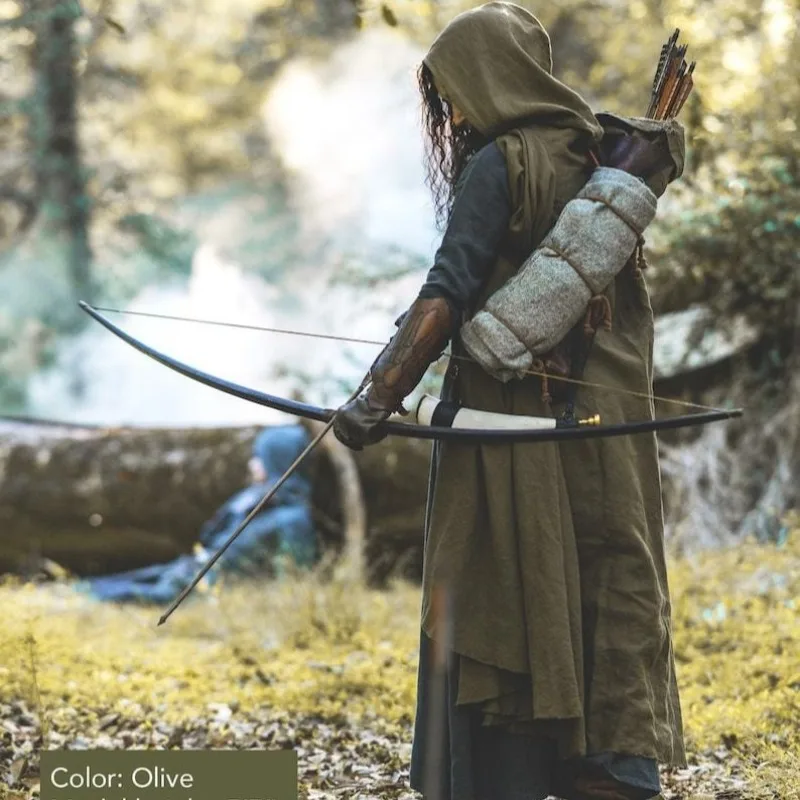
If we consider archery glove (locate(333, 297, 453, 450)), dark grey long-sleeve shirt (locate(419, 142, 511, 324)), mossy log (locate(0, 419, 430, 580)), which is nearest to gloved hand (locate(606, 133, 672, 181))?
dark grey long-sleeve shirt (locate(419, 142, 511, 324))

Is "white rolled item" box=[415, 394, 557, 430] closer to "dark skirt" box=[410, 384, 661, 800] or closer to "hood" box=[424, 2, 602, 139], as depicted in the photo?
"dark skirt" box=[410, 384, 661, 800]

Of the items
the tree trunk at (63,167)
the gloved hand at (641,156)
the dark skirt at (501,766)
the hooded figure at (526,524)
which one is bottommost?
the dark skirt at (501,766)

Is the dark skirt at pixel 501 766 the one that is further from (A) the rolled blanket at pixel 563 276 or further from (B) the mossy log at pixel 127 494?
(B) the mossy log at pixel 127 494

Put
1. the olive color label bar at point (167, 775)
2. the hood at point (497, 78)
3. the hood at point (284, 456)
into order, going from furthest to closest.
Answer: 1. the hood at point (284, 456)
2. the olive color label bar at point (167, 775)
3. the hood at point (497, 78)

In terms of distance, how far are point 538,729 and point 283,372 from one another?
17.6 ft

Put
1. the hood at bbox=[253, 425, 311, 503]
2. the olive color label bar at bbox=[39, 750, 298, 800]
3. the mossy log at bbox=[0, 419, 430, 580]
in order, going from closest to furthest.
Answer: the olive color label bar at bbox=[39, 750, 298, 800] → the hood at bbox=[253, 425, 311, 503] → the mossy log at bbox=[0, 419, 430, 580]

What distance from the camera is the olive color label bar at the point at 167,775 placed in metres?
3.67

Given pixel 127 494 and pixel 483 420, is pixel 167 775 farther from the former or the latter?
pixel 127 494

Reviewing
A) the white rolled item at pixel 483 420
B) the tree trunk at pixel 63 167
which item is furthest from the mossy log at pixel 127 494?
the tree trunk at pixel 63 167

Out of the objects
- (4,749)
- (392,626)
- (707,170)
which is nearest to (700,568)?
(392,626)

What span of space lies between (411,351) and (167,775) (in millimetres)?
1760

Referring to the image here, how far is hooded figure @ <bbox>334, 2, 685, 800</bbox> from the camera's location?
Answer: 2.89m

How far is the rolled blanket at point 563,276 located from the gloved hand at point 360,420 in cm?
29

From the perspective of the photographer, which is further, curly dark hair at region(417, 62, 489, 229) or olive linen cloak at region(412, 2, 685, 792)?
curly dark hair at region(417, 62, 489, 229)
